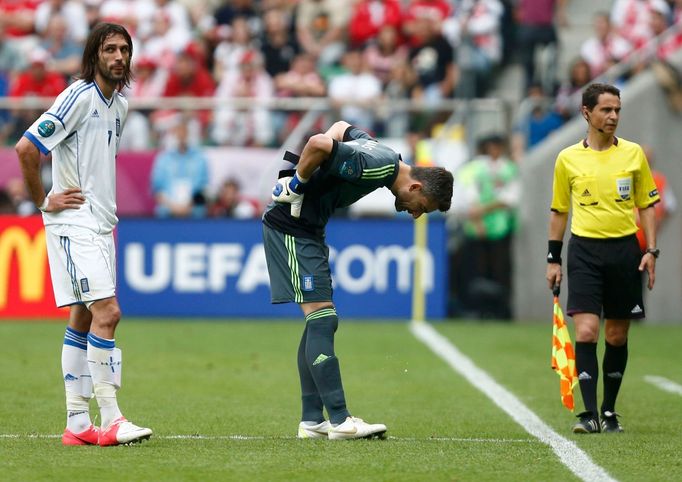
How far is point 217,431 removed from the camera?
849 centimetres

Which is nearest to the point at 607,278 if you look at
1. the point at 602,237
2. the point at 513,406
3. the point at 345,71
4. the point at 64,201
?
the point at 602,237

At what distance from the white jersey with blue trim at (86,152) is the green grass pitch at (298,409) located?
1.28 metres

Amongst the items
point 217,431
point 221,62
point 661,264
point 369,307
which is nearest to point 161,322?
point 369,307

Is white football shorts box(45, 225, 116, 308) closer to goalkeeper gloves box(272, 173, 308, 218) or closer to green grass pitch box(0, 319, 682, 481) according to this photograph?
green grass pitch box(0, 319, 682, 481)

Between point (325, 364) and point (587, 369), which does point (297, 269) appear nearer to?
point (325, 364)

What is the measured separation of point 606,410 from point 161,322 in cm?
905

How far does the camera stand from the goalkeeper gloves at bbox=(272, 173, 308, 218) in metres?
8.05

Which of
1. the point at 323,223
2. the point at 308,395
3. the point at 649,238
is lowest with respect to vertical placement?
the point at 308,395

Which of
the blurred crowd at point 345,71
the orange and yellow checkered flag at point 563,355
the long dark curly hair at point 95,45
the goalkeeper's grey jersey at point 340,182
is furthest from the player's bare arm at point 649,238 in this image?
the blurred crowd at point 345,71

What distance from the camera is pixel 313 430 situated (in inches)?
328

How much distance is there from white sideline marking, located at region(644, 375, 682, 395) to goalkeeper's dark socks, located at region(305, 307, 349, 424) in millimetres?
3898

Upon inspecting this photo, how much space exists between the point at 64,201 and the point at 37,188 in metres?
0.17

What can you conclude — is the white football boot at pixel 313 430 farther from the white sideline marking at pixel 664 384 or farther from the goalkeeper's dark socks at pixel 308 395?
the white sideline marking at pixel 664 384

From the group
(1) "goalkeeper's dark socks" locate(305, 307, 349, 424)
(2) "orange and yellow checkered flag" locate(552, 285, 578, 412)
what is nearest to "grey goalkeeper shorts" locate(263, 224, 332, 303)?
(1) "goalkeeper's dark socks" locate(305, 307, 349, 424)
